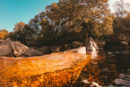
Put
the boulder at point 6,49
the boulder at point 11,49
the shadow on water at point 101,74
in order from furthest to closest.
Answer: the boulder at point 11,49, the boulder at point 6,49, the shadow on water at point 101,74

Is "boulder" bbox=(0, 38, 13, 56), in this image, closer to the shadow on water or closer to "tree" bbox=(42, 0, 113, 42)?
"tree" bbox=(42, 0, 113, 42)

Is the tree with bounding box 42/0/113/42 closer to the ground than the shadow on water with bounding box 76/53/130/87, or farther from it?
farther from it

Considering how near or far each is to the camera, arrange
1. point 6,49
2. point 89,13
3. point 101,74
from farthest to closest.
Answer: point 89,13 → point 6,49 → point 101,74

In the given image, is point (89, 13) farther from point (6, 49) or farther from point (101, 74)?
point (6, 49)

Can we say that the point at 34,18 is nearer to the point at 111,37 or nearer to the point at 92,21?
the point at 92,21

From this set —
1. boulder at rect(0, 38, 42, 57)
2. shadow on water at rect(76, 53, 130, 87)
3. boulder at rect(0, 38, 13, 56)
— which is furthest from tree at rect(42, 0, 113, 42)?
shadow on water at rect(76, 53, 130, 87)

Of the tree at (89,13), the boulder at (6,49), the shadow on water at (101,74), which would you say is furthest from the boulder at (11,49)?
the shadow on water at (101,74)

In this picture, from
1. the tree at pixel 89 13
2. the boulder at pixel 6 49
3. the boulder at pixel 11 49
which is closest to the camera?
the boulder at pixel 6 49

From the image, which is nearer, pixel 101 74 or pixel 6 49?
pixel 101 74

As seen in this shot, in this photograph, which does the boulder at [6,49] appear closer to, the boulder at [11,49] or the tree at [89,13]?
the boulder at [11,49]

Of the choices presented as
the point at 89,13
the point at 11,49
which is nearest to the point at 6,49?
the point at 11,49

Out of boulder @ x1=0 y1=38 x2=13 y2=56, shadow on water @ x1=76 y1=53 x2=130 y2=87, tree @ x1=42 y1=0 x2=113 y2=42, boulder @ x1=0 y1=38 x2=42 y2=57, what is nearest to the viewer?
shadow on water @ x1=76 y1=53 x2=130 y2=87

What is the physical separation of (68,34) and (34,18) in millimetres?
15248

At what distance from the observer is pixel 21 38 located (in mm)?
29938
